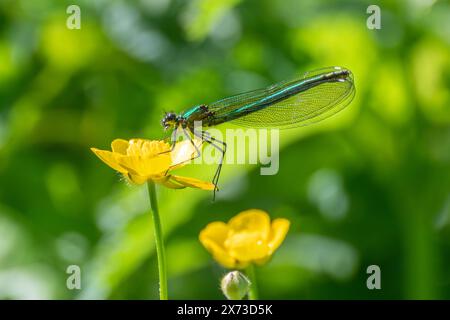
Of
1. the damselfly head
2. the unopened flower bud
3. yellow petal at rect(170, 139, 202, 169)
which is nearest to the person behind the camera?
the unopened flower bud

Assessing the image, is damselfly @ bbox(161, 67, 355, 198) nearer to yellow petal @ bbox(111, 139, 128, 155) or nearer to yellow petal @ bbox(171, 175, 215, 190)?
yellow petal @ bbox(111, 139, 128, 155)

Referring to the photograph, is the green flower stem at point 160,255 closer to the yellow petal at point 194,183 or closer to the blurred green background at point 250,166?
the yellow petal at point 194,183

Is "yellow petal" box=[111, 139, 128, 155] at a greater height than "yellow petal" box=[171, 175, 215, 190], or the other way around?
"yellow petal" box=[111, 139, 128, 155]

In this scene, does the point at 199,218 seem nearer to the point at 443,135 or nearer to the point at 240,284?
the point at 443,135

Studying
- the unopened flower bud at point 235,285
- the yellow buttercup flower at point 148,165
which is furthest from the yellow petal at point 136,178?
the unopened flower bud at point 235,285

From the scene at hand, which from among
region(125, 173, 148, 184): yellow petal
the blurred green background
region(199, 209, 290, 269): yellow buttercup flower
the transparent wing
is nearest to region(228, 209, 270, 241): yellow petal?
region(199, 209, 290, 269): yellow buttercup flower

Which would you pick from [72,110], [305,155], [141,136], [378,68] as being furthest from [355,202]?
[72,110]
